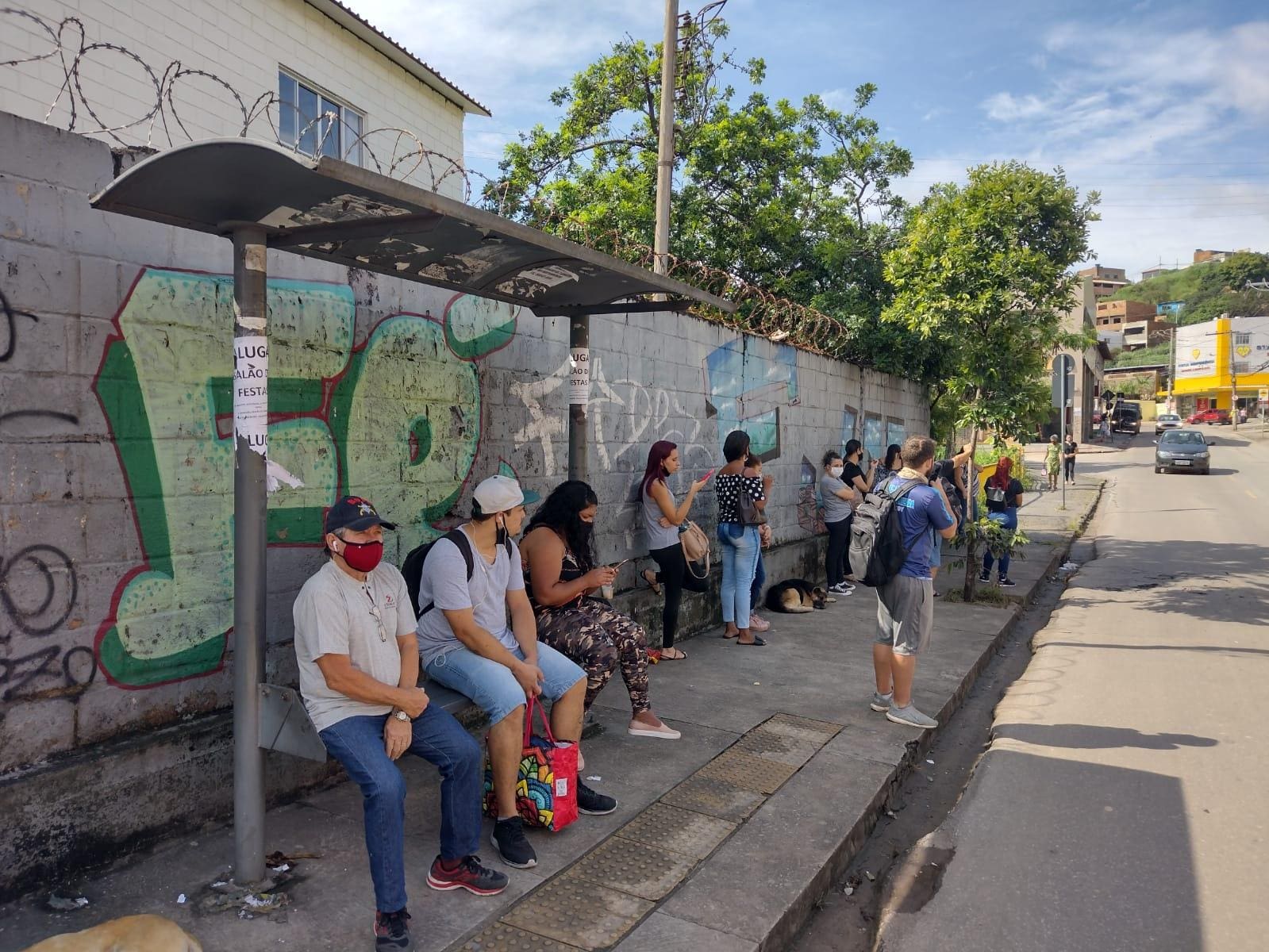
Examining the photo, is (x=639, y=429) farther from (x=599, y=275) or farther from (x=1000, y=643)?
(x=1000, y=643)

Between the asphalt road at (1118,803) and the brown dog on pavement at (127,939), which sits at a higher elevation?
the brown dog on pavement at (127,939)

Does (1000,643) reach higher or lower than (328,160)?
lower

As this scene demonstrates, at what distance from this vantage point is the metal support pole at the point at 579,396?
5.31 m

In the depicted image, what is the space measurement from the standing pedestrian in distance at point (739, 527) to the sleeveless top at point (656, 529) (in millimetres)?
633

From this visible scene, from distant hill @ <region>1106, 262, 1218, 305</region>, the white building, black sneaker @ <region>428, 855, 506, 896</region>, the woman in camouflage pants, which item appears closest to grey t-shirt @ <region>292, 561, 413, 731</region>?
black sneaker @ <region>428, 855, 506, 896</region>

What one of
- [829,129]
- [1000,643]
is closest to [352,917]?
[1000,643]

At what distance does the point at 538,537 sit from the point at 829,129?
13.6 m

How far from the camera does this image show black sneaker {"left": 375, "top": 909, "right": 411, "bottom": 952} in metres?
2.75

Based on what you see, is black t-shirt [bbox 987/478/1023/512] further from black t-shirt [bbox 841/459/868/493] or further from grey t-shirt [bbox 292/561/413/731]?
grey t-shirt [bbox 292/561/413/731]

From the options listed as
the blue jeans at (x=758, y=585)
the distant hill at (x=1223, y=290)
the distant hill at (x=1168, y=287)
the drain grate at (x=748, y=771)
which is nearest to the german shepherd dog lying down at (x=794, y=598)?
the blue jeans at (x=758, y=585)

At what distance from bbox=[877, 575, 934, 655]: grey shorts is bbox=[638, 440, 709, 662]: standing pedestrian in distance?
1709 millimetres

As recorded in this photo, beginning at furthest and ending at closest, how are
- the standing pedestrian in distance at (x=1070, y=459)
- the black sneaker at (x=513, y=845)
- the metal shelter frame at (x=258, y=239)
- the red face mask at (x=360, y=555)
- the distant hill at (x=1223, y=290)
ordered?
the distant hill at (x=1223, y=290) → the standing pedestrian in distance at (x=1070, y=459) → the black sneaker at (x=513, y=845) → the red face mask at (x=360, y=555) → the metal shelter frame at (x=258, y=239)

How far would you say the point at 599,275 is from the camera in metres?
4.54

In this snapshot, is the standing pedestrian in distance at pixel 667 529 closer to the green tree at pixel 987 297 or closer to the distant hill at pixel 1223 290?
the green tree at pixel 987 297
